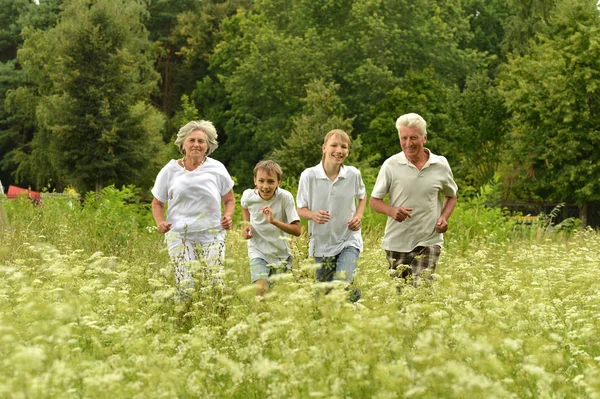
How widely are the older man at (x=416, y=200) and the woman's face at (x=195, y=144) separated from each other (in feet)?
4.55

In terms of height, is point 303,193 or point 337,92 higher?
point 337,92

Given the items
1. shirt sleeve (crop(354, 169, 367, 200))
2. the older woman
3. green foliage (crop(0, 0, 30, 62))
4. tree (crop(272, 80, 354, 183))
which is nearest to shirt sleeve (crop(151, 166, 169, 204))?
the older woman

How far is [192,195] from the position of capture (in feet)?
24.6

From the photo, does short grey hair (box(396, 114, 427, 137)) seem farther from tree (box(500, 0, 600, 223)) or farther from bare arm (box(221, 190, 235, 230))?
tree (box(500, 0, 600, 223))

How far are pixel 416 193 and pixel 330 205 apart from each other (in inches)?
26.6

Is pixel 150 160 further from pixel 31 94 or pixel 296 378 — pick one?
pixel 296 378

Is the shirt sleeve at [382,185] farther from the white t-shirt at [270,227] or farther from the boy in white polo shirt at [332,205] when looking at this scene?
Answer: the white t-shirt at [270,227]

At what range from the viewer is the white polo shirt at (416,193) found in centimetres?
747

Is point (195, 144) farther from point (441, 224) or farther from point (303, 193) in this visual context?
point (441, 224)

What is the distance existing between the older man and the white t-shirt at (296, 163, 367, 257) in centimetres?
23

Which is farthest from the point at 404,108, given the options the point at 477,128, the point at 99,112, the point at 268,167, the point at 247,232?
the point at 247,232

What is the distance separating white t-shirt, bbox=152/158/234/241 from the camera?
24.5 feet

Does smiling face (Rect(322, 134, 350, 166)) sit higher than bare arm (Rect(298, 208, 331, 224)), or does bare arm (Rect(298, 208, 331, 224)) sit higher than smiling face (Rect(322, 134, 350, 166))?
smiling face (Rect(322, 134, 350, 166))

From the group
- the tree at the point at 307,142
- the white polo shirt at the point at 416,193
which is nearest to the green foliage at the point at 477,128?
the tree at the point at 307,142
